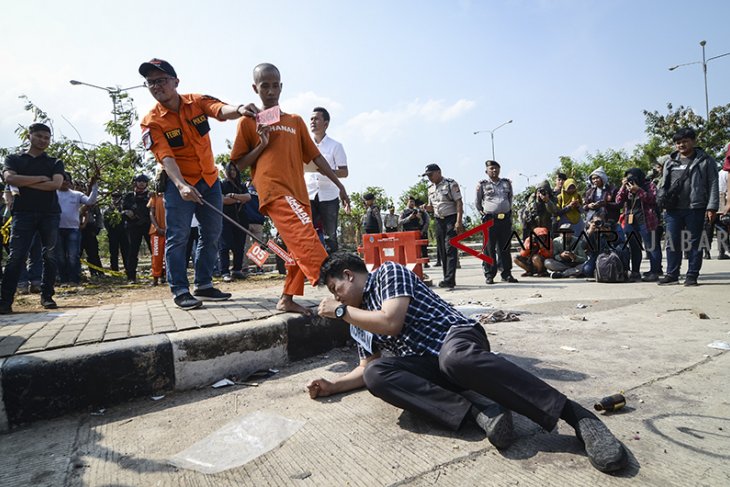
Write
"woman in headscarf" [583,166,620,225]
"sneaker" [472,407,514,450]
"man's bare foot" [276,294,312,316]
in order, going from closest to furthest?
"sneaker" [472,407,514,450] → "man's bare foot" [276,294,312,316] → "woman in headscarf" [583,166,620,225]

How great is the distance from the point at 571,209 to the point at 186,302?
7.15m

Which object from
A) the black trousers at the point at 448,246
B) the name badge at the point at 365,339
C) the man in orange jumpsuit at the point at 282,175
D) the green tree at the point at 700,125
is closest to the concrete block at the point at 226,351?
the man in orange jumpsuit at the point at 282,175

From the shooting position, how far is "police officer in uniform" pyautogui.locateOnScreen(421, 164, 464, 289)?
6.41m

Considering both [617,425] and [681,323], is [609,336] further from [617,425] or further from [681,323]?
[617,425]

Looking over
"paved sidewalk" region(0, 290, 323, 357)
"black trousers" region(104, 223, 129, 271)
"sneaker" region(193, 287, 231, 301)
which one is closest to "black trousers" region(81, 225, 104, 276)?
"black trousers" region(104, 223, 129, 271)

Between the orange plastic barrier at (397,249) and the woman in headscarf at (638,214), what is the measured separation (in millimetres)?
Result: 3210

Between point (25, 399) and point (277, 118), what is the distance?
215cm

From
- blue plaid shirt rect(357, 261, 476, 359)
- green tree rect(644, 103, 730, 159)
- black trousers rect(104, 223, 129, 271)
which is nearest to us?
blue plaid shirt rect(357, 261, 476, 359)

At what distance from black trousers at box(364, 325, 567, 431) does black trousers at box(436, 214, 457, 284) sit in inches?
172

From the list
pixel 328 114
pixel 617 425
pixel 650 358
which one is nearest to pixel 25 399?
pixel 617 425

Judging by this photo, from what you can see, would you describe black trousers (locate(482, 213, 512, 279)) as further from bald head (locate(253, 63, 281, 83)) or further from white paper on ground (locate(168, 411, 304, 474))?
white paper on ground (locate(168, 411, 304, 474))

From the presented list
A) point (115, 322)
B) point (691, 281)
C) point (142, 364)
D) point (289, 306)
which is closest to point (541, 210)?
point (691, 281)

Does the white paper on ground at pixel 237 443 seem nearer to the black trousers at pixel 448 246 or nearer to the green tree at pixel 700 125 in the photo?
the black trousers at pixel 448 246

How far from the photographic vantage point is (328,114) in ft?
16.6
